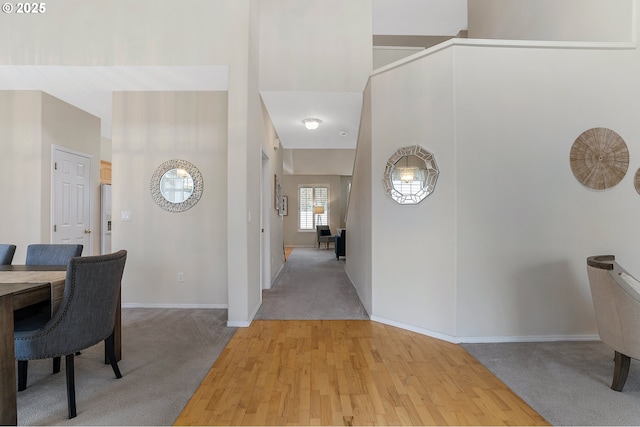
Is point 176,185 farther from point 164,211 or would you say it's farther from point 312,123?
point 312,123

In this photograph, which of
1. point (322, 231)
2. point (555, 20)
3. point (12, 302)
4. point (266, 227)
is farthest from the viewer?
point (322, 231)

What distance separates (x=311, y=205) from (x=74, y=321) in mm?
9737

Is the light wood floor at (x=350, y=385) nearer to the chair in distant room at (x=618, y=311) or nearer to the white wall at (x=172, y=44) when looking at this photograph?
the chair in distant room at (x=618, y=311)

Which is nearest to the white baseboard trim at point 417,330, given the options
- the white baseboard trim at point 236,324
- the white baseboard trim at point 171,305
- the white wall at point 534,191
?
the white wall at point 534,191

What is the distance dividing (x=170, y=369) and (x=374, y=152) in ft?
8.97


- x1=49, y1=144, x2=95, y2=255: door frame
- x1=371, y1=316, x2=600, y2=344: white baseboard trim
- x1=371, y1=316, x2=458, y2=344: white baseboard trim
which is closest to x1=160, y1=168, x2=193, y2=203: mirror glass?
x1=49, y1=144, x2=95, y2=255: door frame

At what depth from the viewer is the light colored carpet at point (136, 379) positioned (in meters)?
1.79

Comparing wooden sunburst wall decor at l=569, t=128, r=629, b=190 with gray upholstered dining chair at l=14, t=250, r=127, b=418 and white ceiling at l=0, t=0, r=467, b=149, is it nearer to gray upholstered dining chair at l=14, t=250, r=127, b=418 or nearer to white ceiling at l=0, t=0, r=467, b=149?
white ceiling at l=0, t=0, r=467, b=149

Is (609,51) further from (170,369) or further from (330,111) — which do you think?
(170,369)

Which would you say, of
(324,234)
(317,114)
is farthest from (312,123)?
(324,234)

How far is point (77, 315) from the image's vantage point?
5.90ft

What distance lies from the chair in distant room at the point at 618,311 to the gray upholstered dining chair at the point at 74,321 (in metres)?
3.17

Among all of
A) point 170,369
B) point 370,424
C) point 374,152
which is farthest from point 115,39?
point 370,424

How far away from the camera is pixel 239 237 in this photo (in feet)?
10.5
